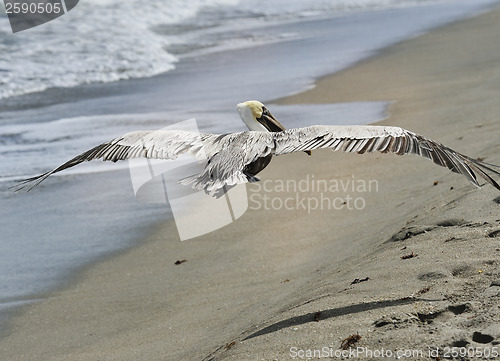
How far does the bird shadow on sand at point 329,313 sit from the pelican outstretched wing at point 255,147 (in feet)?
3.42

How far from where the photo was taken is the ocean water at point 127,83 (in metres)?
8.01

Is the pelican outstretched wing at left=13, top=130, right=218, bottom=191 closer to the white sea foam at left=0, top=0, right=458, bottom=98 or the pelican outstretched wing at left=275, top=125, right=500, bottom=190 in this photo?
the pelican outstretched wing at left=275, top=125, right=500, bottom=190

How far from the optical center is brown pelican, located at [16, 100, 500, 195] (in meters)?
5.31

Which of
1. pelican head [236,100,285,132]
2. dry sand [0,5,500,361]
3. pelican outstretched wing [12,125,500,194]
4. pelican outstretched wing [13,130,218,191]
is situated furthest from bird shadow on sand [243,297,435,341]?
pelican head [236,100,285,132]

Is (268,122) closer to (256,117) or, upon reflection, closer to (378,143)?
(256,117)

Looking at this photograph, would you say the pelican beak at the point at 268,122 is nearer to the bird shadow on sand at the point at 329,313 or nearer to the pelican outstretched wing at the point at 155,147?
the pelican outstretched wing at the point at 155,147

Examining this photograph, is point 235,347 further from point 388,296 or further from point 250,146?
point 250,146

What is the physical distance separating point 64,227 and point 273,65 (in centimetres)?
1003

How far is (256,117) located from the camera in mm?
7145

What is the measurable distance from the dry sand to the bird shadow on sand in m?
0.01

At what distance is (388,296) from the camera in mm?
4773

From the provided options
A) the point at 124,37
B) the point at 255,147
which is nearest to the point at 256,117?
the point at 255,147

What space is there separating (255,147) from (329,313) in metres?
1.82

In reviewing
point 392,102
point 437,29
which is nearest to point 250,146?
point 392,102
